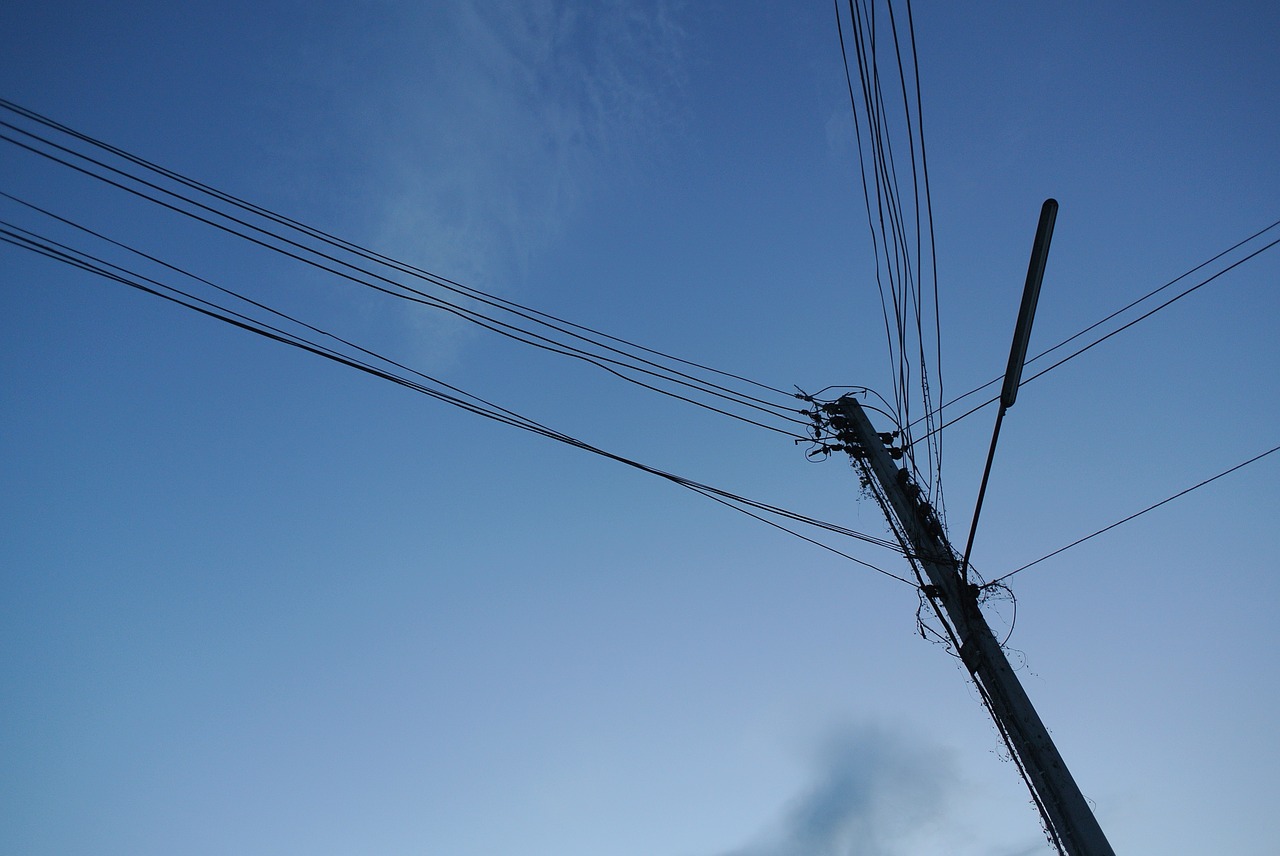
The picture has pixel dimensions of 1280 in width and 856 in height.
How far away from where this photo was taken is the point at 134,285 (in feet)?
15.6

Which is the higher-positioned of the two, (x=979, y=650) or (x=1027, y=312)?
(x=1027, y=312)

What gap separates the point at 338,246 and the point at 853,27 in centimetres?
508

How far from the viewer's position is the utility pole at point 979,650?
4.69 metres

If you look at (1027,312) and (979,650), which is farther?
(979,650)

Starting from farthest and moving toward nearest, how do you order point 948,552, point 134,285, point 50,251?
point 948,552 < point 134,285 < point 50,251

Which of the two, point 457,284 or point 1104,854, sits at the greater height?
point 457,284

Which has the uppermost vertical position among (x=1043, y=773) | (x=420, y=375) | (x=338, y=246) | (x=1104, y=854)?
(x=338, y=246)

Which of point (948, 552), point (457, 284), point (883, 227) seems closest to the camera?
point (948, 552)

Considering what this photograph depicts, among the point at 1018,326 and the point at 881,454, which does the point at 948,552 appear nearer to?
the point at 881,454

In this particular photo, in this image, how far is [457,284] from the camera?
657 cm

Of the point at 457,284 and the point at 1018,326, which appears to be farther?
the point at 457,284

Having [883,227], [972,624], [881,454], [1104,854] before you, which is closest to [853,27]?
[883,227]

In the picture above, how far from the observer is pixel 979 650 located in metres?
5.46

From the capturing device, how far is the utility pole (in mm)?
4691
